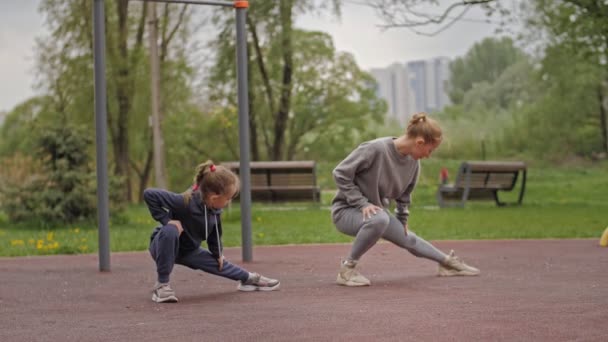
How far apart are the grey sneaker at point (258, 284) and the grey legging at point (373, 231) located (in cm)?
61

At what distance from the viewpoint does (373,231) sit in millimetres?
5898

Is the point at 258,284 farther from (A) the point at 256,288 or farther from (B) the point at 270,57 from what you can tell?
(B) the point at 270,57

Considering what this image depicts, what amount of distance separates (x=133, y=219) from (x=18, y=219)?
2.07 metres

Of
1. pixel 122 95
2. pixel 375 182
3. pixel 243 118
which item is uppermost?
pixel 122 95

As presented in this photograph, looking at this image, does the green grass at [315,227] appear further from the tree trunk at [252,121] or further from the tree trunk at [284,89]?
the tree trunk at [252,121]

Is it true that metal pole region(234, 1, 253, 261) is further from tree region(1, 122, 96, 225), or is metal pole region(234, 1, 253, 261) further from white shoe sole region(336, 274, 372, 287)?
tree region(1, 122, 96, 225)

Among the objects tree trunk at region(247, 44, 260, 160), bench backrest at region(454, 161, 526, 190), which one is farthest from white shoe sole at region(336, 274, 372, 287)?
tree trunk at region(247, 44, 260, 160)

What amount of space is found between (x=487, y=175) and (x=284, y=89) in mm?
11185

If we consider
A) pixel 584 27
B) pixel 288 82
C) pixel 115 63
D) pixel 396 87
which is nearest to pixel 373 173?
pixel 584 27

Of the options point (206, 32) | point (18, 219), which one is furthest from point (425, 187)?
point (18, 219)

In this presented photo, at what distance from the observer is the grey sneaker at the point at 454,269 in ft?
20.9

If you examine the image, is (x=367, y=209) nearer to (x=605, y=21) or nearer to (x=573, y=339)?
(x=573, y=339)

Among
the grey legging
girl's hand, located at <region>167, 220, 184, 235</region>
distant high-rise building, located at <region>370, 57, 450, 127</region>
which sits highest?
distant high-rise building, located at <region>370, 57, 450, 127</region>

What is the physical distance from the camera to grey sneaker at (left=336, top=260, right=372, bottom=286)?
5902mm
